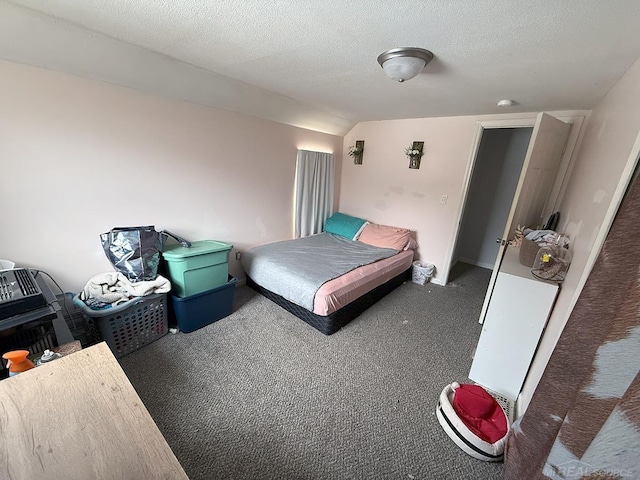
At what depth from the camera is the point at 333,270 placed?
2.51m

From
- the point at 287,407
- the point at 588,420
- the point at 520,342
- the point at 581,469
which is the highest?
the point at 588,420

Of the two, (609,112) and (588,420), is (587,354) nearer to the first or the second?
(588,420)

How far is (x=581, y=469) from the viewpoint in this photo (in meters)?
0.68

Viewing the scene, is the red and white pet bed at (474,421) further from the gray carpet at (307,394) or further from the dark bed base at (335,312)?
the dark bed base at (335,312)

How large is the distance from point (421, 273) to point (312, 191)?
1828mm

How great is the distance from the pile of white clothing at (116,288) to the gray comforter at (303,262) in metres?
0.89

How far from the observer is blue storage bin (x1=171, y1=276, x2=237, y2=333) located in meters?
2.07

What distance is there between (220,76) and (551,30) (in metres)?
2.08

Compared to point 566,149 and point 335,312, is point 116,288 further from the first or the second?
point 566,149

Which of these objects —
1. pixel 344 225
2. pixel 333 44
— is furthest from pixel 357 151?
pixel 333 44

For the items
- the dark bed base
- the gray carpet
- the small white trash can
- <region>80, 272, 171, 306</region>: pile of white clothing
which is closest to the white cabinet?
the gray carpet

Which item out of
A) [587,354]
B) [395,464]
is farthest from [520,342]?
[395,464]

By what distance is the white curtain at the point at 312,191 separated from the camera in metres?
3.36

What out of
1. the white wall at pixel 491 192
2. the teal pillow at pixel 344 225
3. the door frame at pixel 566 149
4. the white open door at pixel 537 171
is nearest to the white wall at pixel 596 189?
the white open door at pixel 537 171
